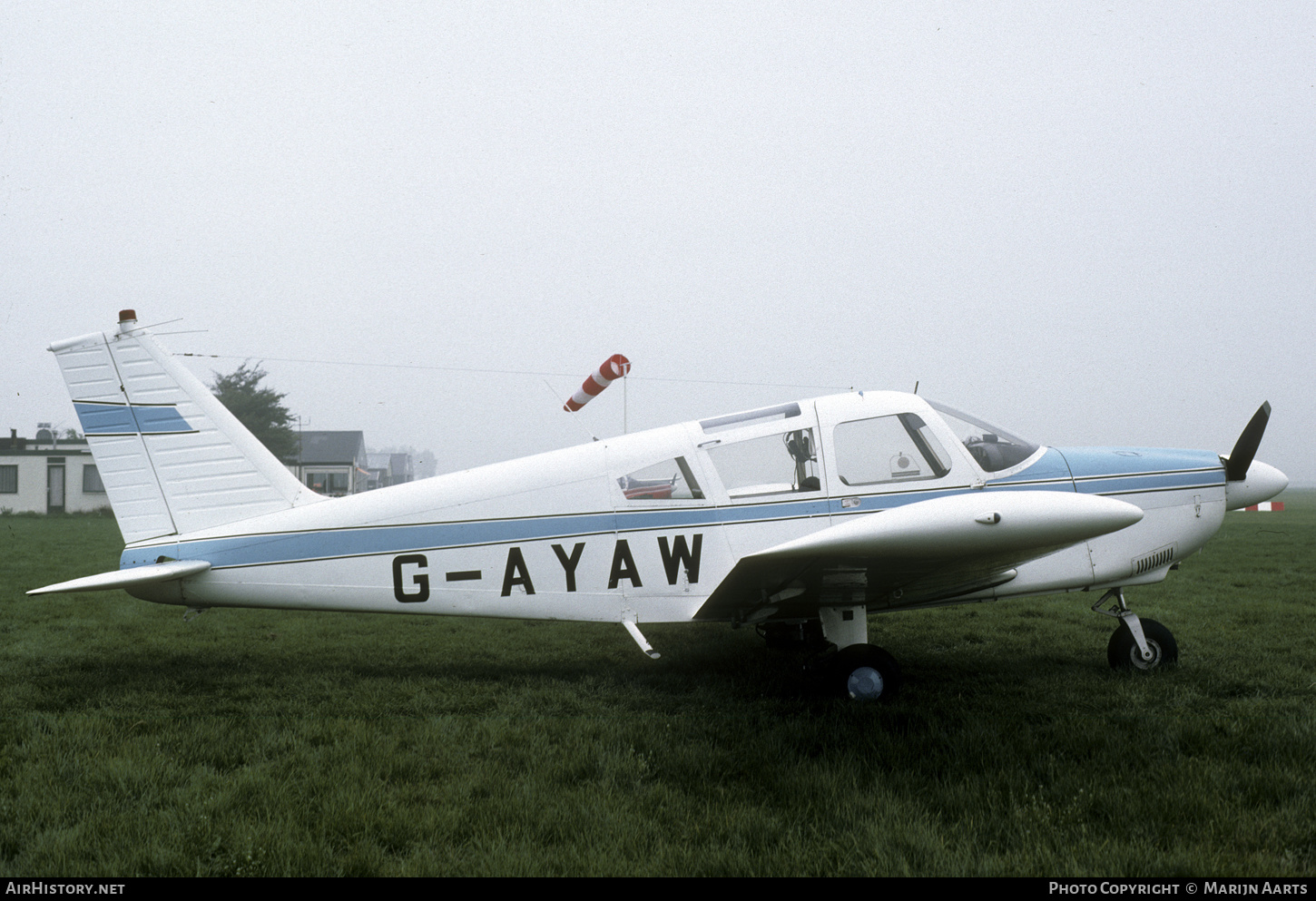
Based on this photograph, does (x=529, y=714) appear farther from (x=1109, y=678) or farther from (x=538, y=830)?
(x=1109, y=678)

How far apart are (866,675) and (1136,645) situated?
2217 mm

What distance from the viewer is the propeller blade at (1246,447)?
513 centimetres

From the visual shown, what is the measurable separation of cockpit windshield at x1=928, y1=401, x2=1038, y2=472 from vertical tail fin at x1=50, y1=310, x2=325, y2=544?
15.7 ft

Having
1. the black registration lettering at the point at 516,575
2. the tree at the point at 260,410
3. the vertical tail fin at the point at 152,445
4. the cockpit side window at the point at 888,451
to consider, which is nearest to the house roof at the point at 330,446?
the tree at the point at 260,410

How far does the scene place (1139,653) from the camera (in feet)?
17.3

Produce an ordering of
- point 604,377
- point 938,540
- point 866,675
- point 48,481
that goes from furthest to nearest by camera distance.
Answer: point 48,481 → point 604,377 → point 866,675 → point 938,540

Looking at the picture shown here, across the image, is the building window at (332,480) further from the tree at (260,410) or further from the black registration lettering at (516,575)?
the black registration lettering at (516,575)

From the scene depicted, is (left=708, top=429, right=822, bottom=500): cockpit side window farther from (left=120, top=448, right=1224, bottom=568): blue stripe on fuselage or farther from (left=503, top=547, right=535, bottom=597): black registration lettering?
(left=503, top=547, right=535, bottom=597): black registration lettering

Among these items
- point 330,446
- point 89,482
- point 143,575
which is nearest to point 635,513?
point 143,575

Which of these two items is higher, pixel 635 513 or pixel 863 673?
pixel 635 513

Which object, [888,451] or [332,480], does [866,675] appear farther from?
[332,480]

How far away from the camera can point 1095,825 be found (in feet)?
9.35

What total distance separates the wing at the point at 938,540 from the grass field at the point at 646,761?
822mm

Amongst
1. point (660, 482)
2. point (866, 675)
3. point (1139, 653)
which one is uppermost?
point (660, 482)
